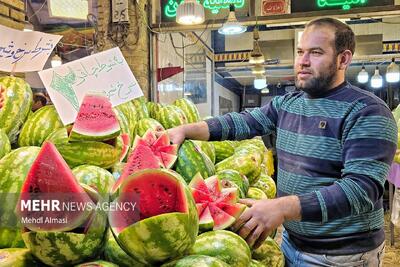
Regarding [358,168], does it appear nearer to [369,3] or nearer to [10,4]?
[10,4]

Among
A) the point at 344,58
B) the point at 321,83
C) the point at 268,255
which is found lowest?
the point at 268,255

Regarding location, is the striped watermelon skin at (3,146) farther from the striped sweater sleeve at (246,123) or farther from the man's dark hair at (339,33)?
the man's dark hair at (339,33)

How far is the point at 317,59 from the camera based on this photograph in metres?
1.73

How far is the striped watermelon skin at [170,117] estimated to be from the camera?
2.71 m

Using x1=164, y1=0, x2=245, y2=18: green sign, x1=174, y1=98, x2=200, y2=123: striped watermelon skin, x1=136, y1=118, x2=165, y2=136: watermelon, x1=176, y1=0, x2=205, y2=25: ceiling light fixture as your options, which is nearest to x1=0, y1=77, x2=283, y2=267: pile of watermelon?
x1=136, y1=118, x2=165, y2=136: watermelon

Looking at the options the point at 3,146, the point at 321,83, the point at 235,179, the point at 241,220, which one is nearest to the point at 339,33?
the point at 321,83

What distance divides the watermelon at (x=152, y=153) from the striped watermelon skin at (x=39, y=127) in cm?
35

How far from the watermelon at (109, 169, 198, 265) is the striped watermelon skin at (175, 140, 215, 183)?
628mm

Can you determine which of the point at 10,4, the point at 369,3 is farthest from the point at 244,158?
the point at 369,3

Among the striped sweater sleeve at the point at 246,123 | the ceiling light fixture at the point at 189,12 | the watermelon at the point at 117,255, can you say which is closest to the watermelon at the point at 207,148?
the striped sweater sleeve at the point at 246,123

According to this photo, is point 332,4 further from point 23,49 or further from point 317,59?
point 23,49

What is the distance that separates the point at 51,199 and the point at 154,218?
0.23m

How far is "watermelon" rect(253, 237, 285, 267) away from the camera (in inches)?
55.9

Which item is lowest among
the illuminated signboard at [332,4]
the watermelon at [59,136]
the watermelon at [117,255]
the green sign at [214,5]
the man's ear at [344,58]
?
the watermelon at [117,255]
